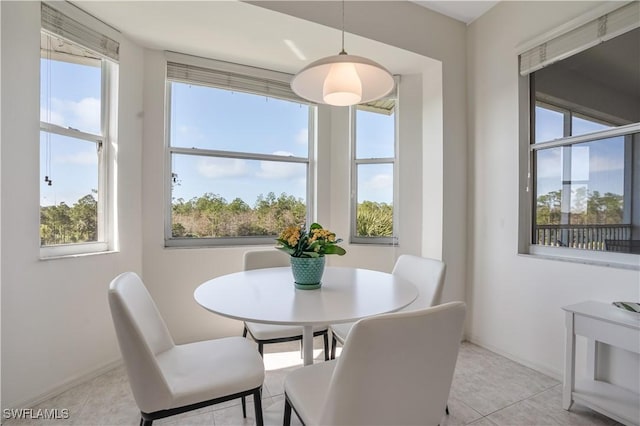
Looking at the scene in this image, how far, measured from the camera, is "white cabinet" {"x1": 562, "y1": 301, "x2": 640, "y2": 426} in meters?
1.45

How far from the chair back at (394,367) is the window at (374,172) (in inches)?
80.5

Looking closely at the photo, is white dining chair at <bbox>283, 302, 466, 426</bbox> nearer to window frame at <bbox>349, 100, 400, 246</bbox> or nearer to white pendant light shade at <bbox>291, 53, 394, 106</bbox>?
white pendant light shade at <bbox>291, 53, 394, 106</bbox>

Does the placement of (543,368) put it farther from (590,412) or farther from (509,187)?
(509,187)

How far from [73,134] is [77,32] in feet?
2.17

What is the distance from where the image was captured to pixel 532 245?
90.4 inches

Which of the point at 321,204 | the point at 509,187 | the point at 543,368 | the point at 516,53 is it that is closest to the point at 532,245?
the point at 509,187

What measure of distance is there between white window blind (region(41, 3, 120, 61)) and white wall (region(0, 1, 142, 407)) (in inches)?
2.2

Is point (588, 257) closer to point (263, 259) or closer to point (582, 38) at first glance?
point (582, 38)

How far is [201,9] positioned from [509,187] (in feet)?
8.37

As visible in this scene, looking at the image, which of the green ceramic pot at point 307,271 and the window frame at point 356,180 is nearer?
the green ceramic pot at point 307,271

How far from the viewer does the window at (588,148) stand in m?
1.78

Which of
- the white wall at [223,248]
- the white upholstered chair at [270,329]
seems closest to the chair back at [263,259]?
the white upholstered chair at [270,329]

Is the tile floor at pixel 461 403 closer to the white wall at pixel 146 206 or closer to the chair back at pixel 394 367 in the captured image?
the white wall at pixel 146 206

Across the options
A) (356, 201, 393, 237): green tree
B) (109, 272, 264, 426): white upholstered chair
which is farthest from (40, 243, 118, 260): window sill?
(356, 201, 393, 237): green tree
